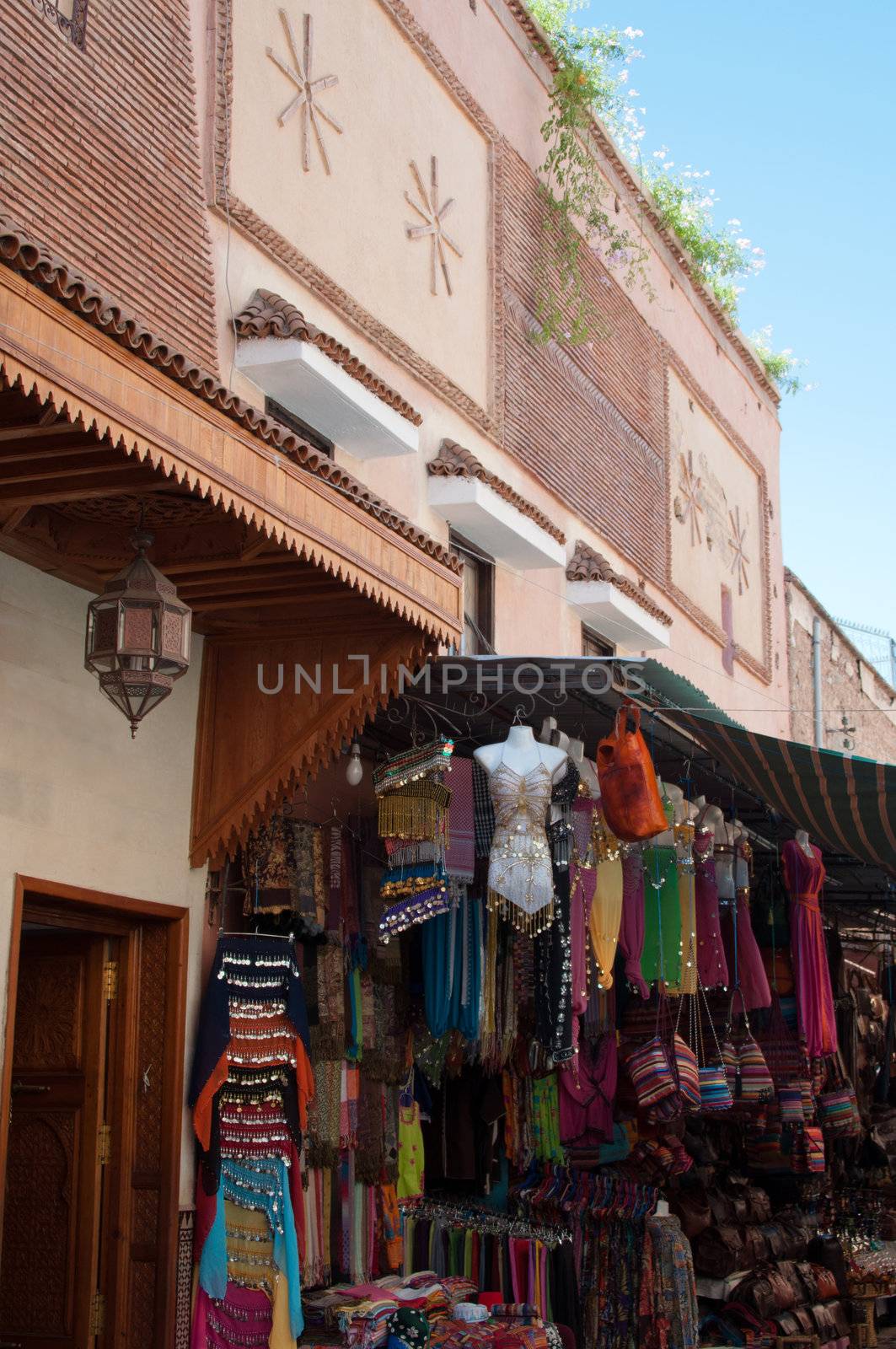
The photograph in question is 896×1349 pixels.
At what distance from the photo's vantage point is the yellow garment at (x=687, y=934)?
820 centimetres

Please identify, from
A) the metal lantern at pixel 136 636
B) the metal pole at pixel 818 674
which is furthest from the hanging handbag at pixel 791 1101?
the metal pole at pixel 818 674

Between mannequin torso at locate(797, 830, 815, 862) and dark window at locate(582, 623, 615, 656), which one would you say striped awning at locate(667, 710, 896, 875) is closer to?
mannequin torso at locate(797, 830, 815, 862)

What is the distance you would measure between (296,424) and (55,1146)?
3881 mm

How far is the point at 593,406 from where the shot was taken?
12391mm

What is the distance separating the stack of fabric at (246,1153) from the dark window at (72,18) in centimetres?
402

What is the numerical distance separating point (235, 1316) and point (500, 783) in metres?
2.55

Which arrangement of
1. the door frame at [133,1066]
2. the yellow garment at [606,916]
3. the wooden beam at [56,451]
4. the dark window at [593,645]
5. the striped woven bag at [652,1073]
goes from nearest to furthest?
the wooden beam at [56,451] < the door frame at [133,1066] < the yellow garment at [606,916] < the striped woven bag at [652,1073] < the dark window at [593,645]

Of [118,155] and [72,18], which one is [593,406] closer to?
[118,155]

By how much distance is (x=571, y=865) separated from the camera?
24.0ft

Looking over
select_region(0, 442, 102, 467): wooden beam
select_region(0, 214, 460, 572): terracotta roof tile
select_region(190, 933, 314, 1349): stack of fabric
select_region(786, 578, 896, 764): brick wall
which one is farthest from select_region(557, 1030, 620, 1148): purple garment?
select_region(786, 578, 896, 764): brick wall

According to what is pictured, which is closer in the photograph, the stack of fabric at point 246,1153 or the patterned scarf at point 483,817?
the stack of fabric at point 246,1153

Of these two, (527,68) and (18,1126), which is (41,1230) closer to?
(18,1126)

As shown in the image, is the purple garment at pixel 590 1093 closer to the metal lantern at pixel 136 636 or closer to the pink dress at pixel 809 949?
the pink dress at pixel 809 949

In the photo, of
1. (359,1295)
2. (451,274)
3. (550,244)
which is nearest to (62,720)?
(359,1295)
